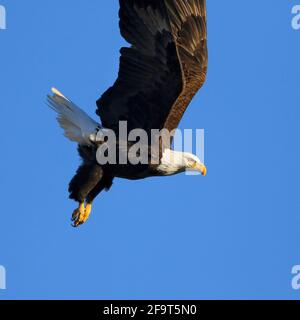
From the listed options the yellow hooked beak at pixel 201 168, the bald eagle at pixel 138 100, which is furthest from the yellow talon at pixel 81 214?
the yellow hooked beak at pixel 201 168

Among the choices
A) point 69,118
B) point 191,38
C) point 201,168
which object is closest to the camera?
point 69,118

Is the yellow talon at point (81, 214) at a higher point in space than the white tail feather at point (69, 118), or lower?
lower

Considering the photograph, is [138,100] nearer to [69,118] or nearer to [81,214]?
[69,118]

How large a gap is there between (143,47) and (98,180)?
1.52m

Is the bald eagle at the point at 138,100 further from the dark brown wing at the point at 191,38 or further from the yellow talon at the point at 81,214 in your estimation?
the yellow talon at the point at 81,214

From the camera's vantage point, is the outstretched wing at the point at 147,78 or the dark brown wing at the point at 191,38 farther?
the dark brown wing at the point at 191,38

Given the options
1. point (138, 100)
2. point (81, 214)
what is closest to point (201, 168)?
point (138, 100)

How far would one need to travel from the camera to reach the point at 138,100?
10062 mm

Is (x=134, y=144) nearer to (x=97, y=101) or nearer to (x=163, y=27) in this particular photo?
(x=97, y=101)

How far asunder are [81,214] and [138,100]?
4.89ft

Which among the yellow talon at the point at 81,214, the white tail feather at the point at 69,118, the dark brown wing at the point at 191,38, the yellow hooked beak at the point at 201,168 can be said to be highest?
the dark brown wing at the point at 191,38

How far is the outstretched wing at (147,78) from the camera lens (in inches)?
389

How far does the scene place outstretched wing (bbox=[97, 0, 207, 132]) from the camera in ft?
32.4
